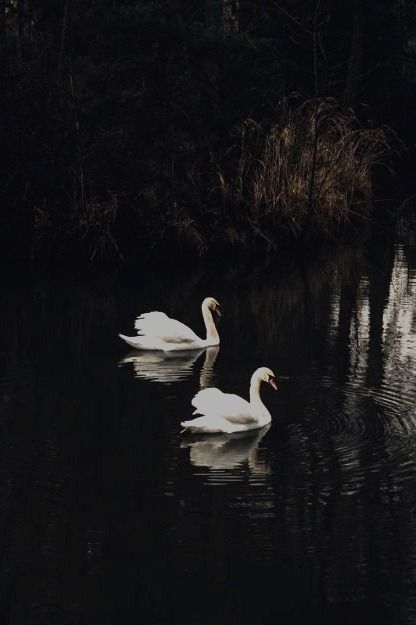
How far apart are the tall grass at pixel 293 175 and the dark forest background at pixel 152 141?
27 mm

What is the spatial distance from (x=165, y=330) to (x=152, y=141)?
9351 mm

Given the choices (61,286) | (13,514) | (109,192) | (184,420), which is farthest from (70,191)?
(13,514)

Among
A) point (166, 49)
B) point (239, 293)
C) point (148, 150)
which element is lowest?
point (239, 293)

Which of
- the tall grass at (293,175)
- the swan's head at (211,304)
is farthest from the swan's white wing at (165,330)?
the tall grass at (293,175)

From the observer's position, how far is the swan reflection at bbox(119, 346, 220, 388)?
16617 mm

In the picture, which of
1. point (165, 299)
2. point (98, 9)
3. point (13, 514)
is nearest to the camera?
point (13, 514)

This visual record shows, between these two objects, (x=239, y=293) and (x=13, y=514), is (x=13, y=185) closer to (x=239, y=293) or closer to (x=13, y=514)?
(x=239, y=293)

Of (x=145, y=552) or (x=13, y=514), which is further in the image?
(x=13, y=514)

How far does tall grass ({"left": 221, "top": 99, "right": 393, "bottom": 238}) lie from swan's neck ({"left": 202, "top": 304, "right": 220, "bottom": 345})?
24.0 feet

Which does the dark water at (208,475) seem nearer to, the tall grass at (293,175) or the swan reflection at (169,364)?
the swan reflection at (169,364)

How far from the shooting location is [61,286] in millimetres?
22734

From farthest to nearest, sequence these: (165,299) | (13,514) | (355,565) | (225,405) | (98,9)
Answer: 1. (98,9)
2. (165,299)
3. (225,405)
4. (13,514)
5. (355,565)

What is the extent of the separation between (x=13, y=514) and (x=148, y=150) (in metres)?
15.4

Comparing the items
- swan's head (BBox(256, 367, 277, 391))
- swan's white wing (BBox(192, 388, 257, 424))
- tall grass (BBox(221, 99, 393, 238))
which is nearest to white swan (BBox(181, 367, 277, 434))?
swan's white wing (BBox(192, 388, 257, 424))
